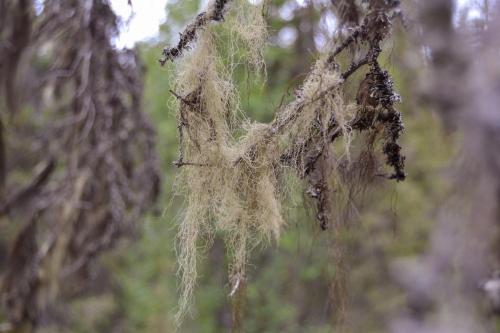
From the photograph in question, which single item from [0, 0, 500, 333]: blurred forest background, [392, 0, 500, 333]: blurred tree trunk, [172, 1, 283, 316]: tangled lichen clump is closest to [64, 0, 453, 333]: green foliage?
[0, 0, 500, 333]: blurred forest background

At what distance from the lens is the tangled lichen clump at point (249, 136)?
2.95 feet

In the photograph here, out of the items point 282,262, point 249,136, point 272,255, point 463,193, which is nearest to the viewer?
point 249,136

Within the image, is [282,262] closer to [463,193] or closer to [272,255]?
[272,255]

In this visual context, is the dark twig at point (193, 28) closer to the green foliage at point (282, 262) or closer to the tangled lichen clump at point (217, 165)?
A: the tangled lichen clump at point (217, 165)

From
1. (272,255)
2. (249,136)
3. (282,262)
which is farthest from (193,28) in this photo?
(272,255)

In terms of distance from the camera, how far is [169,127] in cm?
473

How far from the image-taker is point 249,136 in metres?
0.91

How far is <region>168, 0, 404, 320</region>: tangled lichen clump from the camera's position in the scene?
2.95 feet

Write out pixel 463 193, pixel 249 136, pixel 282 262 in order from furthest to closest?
1. pixel 282 262
2. pixel 463 193
3. pixel 249 136

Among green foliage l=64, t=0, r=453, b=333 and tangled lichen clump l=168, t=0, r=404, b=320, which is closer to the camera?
tangled lichen clump l=168, t=0, r=404, b=320

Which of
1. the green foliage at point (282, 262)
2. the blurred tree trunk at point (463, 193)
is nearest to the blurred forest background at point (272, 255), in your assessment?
the green foliage at point (282, 262)

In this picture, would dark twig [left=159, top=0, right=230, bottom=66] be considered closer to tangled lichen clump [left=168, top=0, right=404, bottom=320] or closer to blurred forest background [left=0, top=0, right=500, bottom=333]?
tangled lichen clump [left=168, top=0, right=404, bottom=320]

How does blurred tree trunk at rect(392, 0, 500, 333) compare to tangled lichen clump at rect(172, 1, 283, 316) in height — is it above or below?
above

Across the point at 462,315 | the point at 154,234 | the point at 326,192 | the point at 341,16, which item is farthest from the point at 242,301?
the point at 154,234
